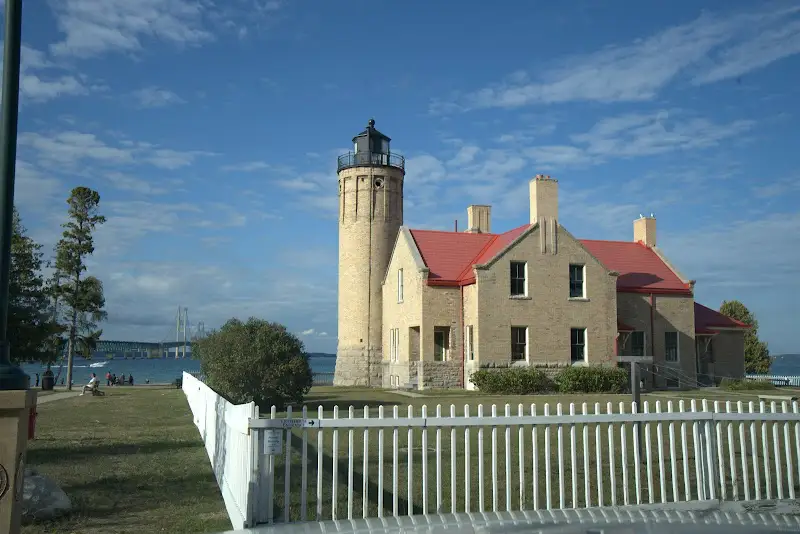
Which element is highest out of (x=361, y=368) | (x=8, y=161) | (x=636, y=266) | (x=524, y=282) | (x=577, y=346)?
(x=636, y=266)

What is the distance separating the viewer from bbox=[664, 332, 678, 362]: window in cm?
3491

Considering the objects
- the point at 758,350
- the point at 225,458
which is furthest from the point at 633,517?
the point at 758,350

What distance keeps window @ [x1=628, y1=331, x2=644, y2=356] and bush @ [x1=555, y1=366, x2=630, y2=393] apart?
162 inches

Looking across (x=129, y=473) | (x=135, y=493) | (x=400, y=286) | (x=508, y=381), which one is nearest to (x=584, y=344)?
(x=508, y=381)

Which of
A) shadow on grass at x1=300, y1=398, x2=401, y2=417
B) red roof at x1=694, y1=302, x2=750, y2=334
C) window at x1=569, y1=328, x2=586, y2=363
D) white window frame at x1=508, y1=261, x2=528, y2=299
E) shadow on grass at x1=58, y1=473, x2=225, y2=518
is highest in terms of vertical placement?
white window frame at x1=508, y1=261, x2=528, y2=299

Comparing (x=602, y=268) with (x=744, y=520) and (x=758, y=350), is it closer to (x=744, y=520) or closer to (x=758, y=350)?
(x=744, y=520)

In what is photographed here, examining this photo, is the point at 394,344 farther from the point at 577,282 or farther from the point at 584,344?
the point at 577,282

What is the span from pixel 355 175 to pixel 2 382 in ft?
115

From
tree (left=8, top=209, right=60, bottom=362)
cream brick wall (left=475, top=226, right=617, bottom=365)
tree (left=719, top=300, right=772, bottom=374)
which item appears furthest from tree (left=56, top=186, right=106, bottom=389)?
tree (left=719, top=300, right=772, bottom=374)

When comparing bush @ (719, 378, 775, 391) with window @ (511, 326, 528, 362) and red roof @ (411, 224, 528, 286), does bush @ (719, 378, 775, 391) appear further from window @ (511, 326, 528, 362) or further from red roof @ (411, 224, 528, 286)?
red roof @ (411, 224, 528, 286)

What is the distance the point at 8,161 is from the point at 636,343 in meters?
32.7

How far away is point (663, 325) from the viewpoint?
35.0 metres

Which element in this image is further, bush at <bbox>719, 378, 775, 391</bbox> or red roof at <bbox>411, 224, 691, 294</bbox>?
red roof at <bbox>411, 224, 691, 294</bbox>

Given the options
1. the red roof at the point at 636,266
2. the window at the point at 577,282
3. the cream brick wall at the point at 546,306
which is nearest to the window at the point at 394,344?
the cream brick wall at the point at 546,306
